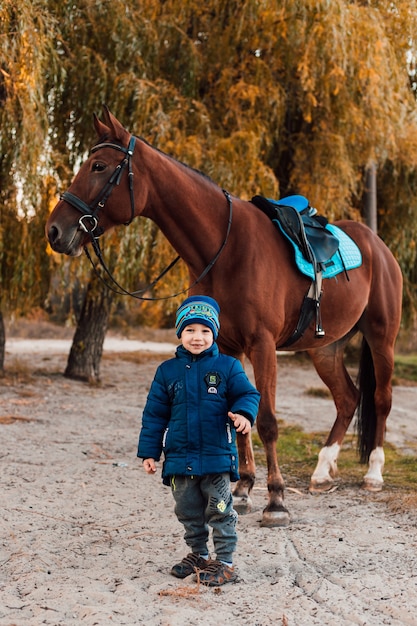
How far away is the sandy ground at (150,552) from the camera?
2705 millimetres

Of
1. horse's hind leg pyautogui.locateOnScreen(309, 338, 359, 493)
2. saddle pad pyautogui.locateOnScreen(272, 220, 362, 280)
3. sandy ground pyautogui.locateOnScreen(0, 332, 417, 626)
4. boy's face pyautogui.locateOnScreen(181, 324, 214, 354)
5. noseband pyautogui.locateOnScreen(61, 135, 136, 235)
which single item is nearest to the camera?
sandy ground pyautogui.locateOnScreen(0, 332, 417, 626)

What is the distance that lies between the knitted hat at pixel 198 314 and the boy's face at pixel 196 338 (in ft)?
0.08

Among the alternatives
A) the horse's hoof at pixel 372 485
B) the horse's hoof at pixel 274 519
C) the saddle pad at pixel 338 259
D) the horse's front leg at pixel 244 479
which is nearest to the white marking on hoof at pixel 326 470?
the horse's hoof at pixel 372 485

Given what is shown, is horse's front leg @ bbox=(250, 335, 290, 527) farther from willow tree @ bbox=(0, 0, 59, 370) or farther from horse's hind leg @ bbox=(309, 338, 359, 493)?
willow tree @ bbox=(0, 0, 59, 370)

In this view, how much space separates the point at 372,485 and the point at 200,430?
94.8 inches

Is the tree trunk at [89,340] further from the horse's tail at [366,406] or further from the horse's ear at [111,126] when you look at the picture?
the horse's ear at [111,126]

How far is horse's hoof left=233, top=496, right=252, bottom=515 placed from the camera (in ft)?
14.1

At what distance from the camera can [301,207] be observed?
5.03m

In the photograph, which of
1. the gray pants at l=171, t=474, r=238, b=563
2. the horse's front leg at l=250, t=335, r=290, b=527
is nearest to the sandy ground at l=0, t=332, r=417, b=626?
the gray pants at l=171, t=474, r=238, b=563

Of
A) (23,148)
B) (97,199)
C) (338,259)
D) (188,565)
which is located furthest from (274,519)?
(23,148)

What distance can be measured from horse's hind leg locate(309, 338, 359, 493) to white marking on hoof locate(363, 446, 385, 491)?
0.26 meters

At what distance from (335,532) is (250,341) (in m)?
1.16

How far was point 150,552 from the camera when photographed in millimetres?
3467

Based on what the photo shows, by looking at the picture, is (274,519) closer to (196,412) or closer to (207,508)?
(207,508)
